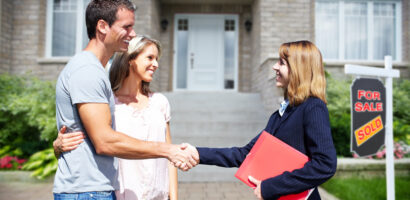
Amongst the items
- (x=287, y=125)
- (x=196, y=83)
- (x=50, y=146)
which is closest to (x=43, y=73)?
(x=50, y=146)

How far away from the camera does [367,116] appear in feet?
12.3

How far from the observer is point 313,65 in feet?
5.30

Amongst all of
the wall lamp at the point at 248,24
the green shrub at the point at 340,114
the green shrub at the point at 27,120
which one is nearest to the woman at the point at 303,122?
the green shrub at the point at 340,114

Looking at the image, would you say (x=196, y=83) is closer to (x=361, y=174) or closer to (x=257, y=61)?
(x=257, y=61)

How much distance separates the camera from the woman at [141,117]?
5.99 ft

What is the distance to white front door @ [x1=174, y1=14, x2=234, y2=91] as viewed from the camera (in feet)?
33.8

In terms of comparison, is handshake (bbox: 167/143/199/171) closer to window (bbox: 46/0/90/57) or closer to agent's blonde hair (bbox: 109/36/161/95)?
agent's blonde hair (bbox: 109/36/161/95)

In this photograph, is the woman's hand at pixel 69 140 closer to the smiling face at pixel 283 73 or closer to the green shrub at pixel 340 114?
the smiling face at pixel 283 73

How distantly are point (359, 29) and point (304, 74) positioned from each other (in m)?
9.61

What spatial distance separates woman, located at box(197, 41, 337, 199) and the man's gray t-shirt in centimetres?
81

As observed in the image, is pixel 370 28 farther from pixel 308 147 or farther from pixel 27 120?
pixel 27 120

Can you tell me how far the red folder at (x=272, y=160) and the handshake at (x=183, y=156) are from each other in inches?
14.8

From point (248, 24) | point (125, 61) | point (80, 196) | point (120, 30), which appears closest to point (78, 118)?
point (80, 196)

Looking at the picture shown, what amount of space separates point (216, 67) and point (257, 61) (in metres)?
2.03
